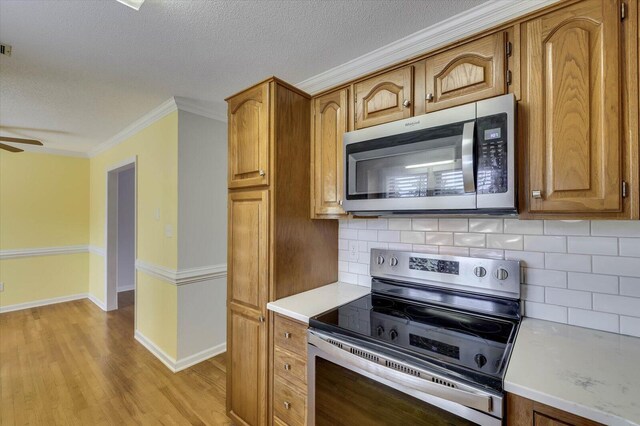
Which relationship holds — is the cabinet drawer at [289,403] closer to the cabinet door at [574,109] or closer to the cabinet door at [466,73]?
the cabinet door at [574,109]

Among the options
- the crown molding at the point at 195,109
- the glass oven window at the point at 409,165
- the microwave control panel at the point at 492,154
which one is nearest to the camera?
the microwave control panel at the point at 492,154

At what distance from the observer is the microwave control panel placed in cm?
115

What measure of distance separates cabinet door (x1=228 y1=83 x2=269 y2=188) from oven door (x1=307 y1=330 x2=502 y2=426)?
3.23 feet

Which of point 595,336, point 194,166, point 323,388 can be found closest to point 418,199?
point 595,336

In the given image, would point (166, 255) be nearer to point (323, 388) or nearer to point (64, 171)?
point (323, 388)

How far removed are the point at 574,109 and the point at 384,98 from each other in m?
0.81

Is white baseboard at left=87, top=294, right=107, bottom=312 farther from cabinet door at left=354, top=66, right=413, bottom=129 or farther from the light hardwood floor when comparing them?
cabinet door at left=354, top=66, right=413, bottom=129

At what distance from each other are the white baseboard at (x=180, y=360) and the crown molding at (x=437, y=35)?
2.70 metres

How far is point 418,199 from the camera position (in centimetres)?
136

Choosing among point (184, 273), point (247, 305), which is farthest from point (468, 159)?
point (184, 273)

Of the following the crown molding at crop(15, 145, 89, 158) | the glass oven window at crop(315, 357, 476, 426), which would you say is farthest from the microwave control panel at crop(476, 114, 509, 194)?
the crown molding at crop(15, 145, 89, 158)

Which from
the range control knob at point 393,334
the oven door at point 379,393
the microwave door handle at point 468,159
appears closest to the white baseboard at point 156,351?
the oven door at point 379,393

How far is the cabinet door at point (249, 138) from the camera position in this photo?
1688mm

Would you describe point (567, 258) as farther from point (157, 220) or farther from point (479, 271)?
point (157, 220)
